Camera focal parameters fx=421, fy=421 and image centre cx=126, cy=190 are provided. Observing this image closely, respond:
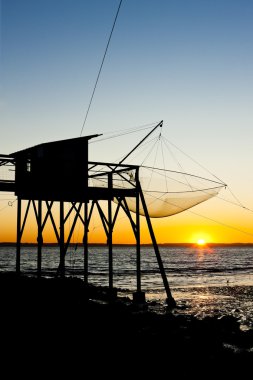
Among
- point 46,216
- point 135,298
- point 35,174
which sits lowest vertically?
point 135,298

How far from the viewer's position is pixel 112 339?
11.5m

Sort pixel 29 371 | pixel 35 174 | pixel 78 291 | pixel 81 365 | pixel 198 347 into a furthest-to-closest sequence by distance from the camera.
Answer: pixel 78 291 < pixel 35 174 < pixel 198 347 < pixel 81 365 < pixel 29 371

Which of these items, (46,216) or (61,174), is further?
(46,216)

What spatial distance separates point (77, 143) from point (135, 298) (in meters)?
8.49

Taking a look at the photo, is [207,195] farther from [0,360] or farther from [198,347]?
[0,360]

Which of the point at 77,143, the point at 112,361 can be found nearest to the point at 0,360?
the point at 112,361

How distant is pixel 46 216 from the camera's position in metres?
22.1

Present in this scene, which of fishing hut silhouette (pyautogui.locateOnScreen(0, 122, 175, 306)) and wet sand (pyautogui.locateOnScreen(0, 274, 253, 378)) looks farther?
fishing hut silhouette (pyautogui.locateOnScreen(0, 122, 175, 306))

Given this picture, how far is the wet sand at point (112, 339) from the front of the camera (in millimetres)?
9693

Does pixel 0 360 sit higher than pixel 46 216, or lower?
lower

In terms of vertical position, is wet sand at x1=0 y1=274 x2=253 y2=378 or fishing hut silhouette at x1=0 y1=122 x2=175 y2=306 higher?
fishing hut silhouette at x1=0 y1=122 x2=175 y2=306

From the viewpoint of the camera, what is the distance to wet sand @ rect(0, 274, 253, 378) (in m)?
9.69

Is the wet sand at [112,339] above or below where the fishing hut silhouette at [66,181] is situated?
below

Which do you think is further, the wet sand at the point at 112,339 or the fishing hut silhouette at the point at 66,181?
the fishing hut silhouette at the point at 66,181
